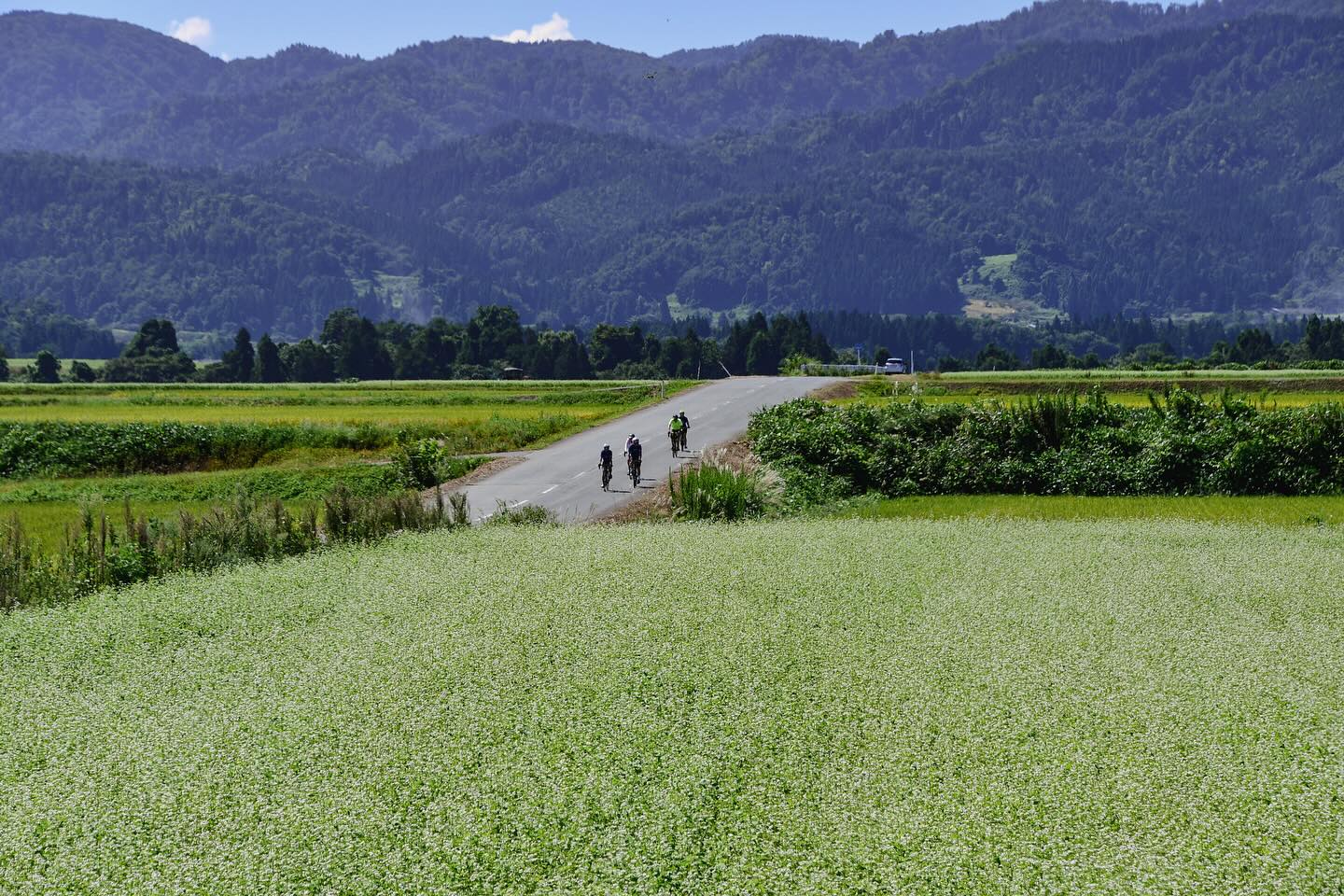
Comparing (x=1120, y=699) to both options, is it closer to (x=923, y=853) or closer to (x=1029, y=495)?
(x=923, y=853)

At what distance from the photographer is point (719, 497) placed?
1383 inches

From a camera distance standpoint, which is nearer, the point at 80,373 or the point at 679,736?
the point at 679,736

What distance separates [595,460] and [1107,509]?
22199 millimetres

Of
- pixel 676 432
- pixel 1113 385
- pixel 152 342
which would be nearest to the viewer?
pixel 676 432

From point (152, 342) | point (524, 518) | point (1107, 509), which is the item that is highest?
point (152, 342)

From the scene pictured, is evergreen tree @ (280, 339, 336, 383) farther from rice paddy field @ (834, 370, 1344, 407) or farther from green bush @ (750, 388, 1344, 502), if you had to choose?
green bush @ (750, 388, 1344, 502)

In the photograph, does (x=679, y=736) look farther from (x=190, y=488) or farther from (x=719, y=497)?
(x=190, y=488)

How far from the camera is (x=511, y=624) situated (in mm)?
17953

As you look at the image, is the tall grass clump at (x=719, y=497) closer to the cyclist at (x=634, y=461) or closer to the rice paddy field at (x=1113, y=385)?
the cyclist at (x=634, y=461)

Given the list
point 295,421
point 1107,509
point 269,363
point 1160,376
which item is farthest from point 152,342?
point 1107,509

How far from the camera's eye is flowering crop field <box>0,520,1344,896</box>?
1107cm

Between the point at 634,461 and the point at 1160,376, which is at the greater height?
the point at 634,461

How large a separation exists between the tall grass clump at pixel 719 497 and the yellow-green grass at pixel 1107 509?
84.7 inches

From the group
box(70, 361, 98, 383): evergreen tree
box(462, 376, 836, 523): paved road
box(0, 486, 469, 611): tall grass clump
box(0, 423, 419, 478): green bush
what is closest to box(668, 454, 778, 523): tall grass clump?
box(462, 376, 836, 523): paved road
